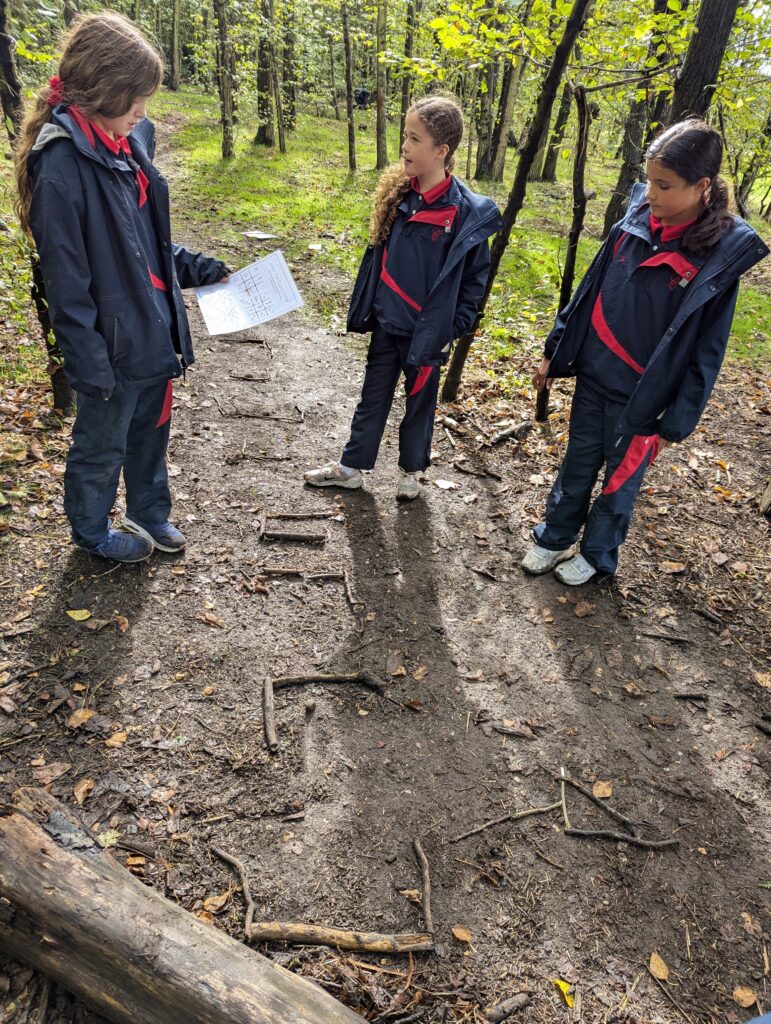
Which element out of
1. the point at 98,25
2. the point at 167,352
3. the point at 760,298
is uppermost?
the point at 98,25

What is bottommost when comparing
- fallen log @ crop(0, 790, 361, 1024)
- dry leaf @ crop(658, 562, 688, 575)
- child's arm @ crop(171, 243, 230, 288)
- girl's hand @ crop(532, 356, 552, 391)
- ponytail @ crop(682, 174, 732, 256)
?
dry leaf @ crop(658, 562, 688, 575)

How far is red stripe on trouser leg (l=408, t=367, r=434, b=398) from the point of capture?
401 cm

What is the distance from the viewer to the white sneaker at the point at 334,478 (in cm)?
465

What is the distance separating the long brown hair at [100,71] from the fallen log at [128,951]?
2.66m

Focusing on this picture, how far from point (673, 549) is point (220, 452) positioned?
351 centimetres

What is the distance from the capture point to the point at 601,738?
3.11 metres

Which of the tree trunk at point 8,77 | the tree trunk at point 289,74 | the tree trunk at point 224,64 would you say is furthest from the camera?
the tree trunk at point 289,74

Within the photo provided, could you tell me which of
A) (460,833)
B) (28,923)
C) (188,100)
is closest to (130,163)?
(28,923)

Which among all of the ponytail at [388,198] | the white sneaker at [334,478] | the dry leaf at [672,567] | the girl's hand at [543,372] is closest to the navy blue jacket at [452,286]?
the ponytail at [388,198]

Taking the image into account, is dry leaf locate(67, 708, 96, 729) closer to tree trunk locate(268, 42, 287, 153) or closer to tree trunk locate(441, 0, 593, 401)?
tree trunk locate(441, 0, 593, 401)

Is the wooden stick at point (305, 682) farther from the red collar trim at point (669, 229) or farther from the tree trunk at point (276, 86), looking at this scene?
the tree trunk at point (276, 86)

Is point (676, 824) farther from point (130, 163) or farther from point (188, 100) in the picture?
point (188, 100)

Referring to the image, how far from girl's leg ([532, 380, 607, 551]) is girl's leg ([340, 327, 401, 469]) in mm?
1206

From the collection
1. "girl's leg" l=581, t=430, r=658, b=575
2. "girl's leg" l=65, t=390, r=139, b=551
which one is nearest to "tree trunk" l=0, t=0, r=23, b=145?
"girl's leg" l=65, t=390, r=139, b=551
